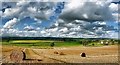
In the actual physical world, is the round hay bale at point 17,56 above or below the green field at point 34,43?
below

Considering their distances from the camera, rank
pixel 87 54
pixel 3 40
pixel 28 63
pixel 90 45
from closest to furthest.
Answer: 1. pixel 28 63
2. pixel 87 54
3. pixel 3 40
4. pixel 90 45

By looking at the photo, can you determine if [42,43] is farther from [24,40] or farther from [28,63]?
[28,63]

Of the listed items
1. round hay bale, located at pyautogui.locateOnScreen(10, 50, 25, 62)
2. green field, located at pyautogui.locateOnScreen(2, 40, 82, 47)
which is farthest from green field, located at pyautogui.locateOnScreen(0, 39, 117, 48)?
round hay bale, located at pyautogui.locateOnScreen(10, 50, 25, 62)

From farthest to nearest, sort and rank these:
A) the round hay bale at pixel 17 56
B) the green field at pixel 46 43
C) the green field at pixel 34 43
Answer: the green field at pixel 46 43
the green field at pixel 34 43
the round hay bale at pixel 17 56

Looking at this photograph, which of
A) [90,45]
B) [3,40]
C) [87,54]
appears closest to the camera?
[87,54]

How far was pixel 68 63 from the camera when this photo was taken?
91.2 ft

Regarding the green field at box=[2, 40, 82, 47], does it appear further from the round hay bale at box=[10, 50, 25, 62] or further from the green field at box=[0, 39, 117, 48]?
Answer: the round hay bale at box=[10, 50, 25, 62]

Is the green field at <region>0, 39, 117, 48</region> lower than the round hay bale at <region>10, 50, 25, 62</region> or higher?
higher

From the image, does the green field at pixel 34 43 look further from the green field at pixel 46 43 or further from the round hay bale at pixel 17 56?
the round hay bale at pixel 17 56

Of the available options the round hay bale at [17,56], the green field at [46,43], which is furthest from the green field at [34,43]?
the round hay bale at [17,56]

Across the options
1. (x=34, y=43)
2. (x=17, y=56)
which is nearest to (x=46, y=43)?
(x=34, y=43)

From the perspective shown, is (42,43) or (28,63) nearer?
(28,63)

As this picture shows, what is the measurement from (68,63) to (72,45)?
522 inches

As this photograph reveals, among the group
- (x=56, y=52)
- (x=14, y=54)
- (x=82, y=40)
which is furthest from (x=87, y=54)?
(x=14, y=54)
